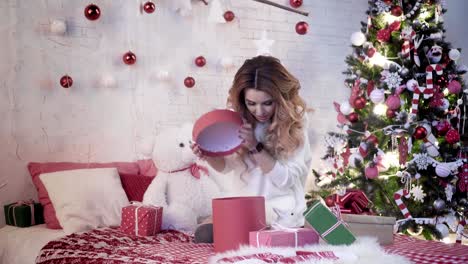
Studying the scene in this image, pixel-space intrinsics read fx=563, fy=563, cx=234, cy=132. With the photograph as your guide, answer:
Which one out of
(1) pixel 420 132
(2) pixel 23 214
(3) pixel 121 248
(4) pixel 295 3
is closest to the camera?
(3) pixel 121 248

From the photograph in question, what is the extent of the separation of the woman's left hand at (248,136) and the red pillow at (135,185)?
0.64 m

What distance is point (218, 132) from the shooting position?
2.60 m

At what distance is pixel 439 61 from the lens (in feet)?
11.8

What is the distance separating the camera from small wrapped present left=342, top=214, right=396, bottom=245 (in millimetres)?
2158

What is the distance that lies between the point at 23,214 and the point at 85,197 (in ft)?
1.36

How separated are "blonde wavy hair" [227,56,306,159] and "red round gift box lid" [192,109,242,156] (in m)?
0.30

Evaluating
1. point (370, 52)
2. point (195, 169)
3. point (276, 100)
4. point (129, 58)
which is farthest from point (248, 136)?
point (370, 52)

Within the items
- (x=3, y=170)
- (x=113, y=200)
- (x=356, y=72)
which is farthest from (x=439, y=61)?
(x=3, y=170)

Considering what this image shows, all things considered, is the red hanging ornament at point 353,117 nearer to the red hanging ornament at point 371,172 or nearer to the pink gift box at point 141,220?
the red hanging ornament at point 371,172

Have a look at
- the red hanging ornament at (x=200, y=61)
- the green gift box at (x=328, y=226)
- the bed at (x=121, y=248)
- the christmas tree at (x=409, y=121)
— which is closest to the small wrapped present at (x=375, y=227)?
the bed at (x=121, y=248)

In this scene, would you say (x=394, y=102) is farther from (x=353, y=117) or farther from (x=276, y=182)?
(x=276, y=182)

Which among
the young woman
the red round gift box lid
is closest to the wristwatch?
the young woman

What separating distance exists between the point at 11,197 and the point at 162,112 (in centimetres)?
99

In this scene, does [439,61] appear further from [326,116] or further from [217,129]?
[217,129]
